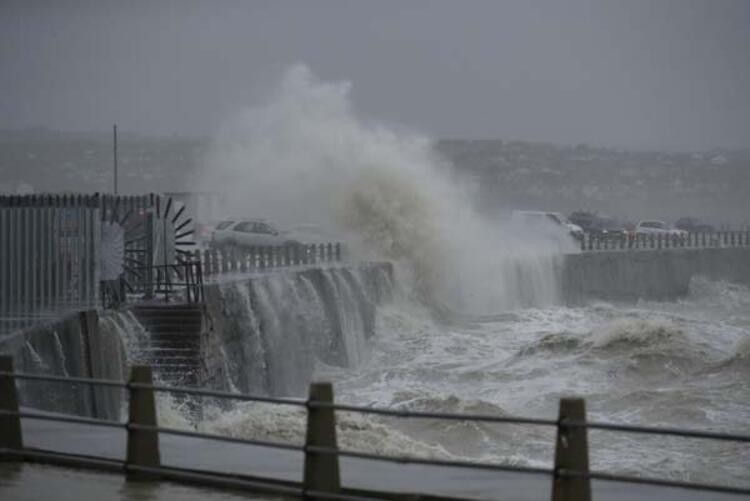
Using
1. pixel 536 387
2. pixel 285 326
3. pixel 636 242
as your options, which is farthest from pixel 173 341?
pixel 636 242

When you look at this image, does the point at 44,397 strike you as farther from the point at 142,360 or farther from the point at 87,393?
the point at 142,360

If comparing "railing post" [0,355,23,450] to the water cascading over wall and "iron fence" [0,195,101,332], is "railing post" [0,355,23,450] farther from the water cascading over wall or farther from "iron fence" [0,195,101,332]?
"iron fence" [0,195,101,332]

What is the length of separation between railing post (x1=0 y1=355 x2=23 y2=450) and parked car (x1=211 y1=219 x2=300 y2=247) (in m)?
36.2

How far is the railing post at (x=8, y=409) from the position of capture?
10.4m

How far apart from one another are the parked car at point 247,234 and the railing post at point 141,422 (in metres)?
37.1

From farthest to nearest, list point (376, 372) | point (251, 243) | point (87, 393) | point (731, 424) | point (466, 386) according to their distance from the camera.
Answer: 1. point (251, 243)
2. point (376, 372)
3. point (466, 386)
4. point (731, 424)
5. point (87, 393)

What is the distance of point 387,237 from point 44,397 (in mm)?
32528

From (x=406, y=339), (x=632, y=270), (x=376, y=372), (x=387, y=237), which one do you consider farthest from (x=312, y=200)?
(x=376, y=372)

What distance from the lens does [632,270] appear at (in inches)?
2270

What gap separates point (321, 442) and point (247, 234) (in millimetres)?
39271

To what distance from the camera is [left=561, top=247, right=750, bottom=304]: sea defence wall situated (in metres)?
55.0

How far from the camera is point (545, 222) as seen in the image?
6212cm

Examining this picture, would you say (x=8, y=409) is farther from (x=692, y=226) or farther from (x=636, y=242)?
(x=692, y=226)

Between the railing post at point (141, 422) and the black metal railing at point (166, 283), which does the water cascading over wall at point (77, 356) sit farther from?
the railing post at point (141, 422)
